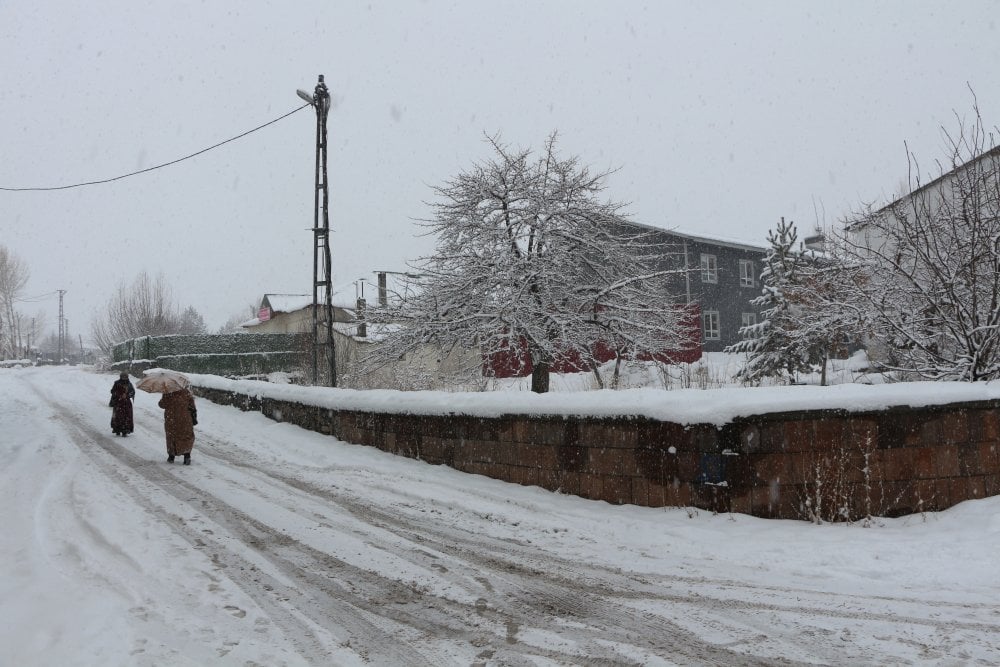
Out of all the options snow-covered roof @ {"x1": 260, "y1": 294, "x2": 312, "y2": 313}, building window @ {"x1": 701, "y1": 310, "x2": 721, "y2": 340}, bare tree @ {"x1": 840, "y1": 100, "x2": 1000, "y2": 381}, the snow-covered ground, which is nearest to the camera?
the snow-covered ground

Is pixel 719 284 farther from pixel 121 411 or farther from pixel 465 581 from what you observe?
pixel 465 581

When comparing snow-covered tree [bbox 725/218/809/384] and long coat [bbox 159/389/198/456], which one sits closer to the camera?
long coat [bbox 159/389/198/456]

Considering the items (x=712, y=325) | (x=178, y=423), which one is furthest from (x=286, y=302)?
(x=178, y=423)

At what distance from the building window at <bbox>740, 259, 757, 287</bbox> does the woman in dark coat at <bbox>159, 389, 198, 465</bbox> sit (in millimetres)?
34203

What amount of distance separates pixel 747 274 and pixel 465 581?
3840 centimetres

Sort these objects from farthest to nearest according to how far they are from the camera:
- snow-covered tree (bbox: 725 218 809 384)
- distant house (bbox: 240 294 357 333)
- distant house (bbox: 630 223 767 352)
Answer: distant house (bbox: 240 294 357 333) → distant house (bbox: 630 223 767 352) → snow-covered tree (bbox: 725 218 809 384)

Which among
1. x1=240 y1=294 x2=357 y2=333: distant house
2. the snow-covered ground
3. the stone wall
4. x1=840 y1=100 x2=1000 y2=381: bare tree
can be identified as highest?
x1=240 y1=294 x2=357 y2=333: distant house

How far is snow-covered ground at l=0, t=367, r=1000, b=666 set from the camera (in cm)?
377

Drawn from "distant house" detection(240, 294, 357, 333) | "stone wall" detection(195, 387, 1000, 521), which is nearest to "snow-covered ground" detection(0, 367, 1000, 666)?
"stone wall" detection(195, 387, 1000, 521)

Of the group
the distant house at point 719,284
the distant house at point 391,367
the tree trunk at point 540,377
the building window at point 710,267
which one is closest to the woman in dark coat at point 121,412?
the distant house at point 391,367

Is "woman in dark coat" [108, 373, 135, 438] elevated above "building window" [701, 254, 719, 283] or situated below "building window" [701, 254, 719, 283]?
below

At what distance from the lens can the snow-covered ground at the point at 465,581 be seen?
3.77 meters

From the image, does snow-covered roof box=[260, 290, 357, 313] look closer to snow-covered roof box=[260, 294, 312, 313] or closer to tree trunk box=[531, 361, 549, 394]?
snow-covered roof box=[260, 294, 312, 313]

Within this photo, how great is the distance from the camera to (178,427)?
10883mm
